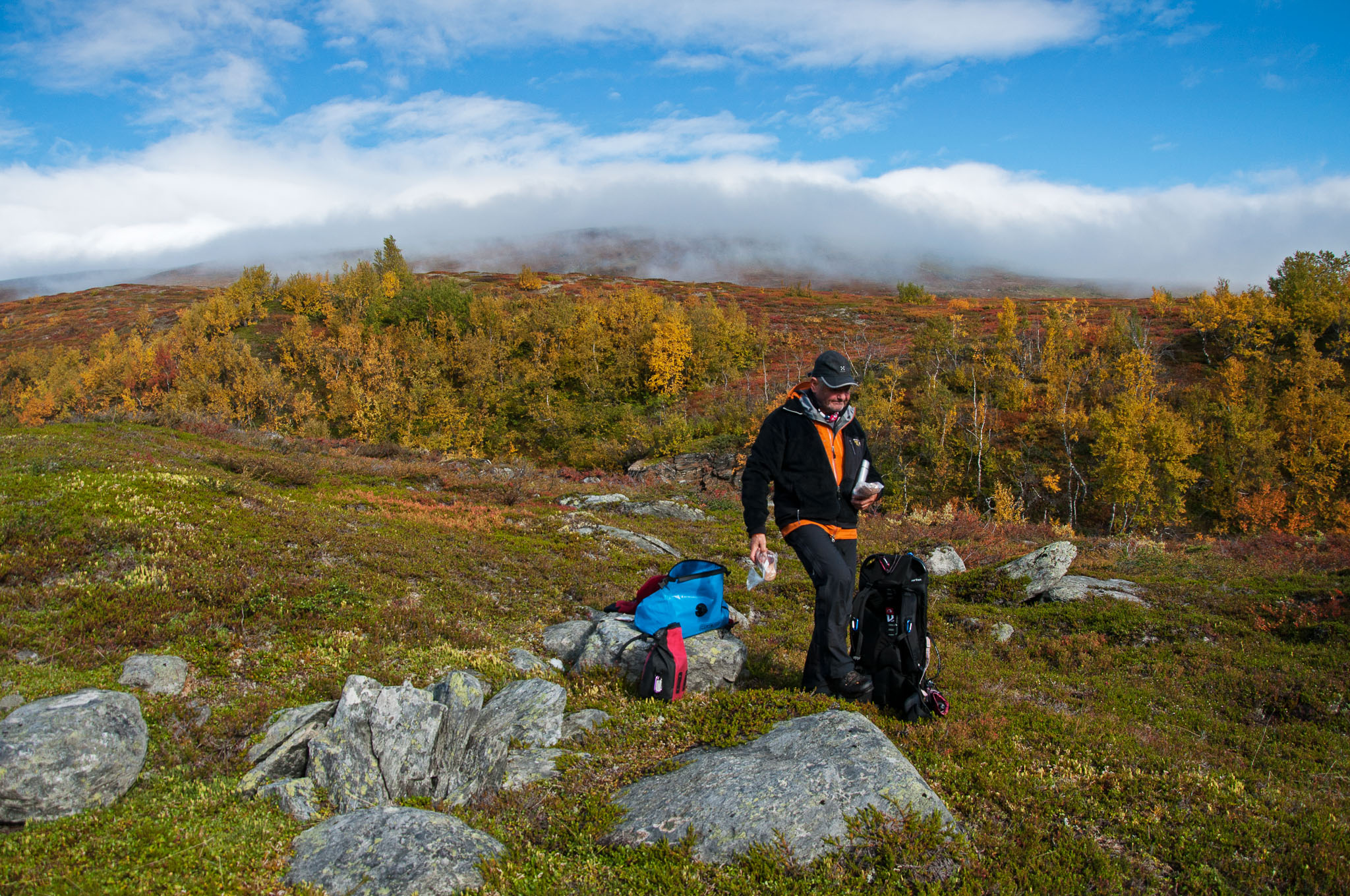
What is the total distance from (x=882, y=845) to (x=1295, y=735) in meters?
6.96

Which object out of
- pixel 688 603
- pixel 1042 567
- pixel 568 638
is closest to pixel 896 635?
pixel 688 603

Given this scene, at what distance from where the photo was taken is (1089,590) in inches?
524

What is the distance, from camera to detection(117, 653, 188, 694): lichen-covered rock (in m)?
6.57

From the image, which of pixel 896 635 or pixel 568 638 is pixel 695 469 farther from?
pixel 896 635

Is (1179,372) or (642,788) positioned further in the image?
(1179,372)

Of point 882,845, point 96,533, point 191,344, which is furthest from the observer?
point 191,344

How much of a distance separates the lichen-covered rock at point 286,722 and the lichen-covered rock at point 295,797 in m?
0.60

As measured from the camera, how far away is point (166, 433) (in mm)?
31094

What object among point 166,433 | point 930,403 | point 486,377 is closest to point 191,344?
point 486,377

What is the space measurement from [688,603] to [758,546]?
6.53 feet

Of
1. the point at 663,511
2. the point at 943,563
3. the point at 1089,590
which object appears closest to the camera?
the point at 1089,590

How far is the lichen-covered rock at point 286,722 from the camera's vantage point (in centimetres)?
566

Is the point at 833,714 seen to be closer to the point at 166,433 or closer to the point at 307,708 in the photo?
the point at 307,708

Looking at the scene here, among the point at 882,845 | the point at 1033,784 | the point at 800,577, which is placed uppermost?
the point at 882,845
